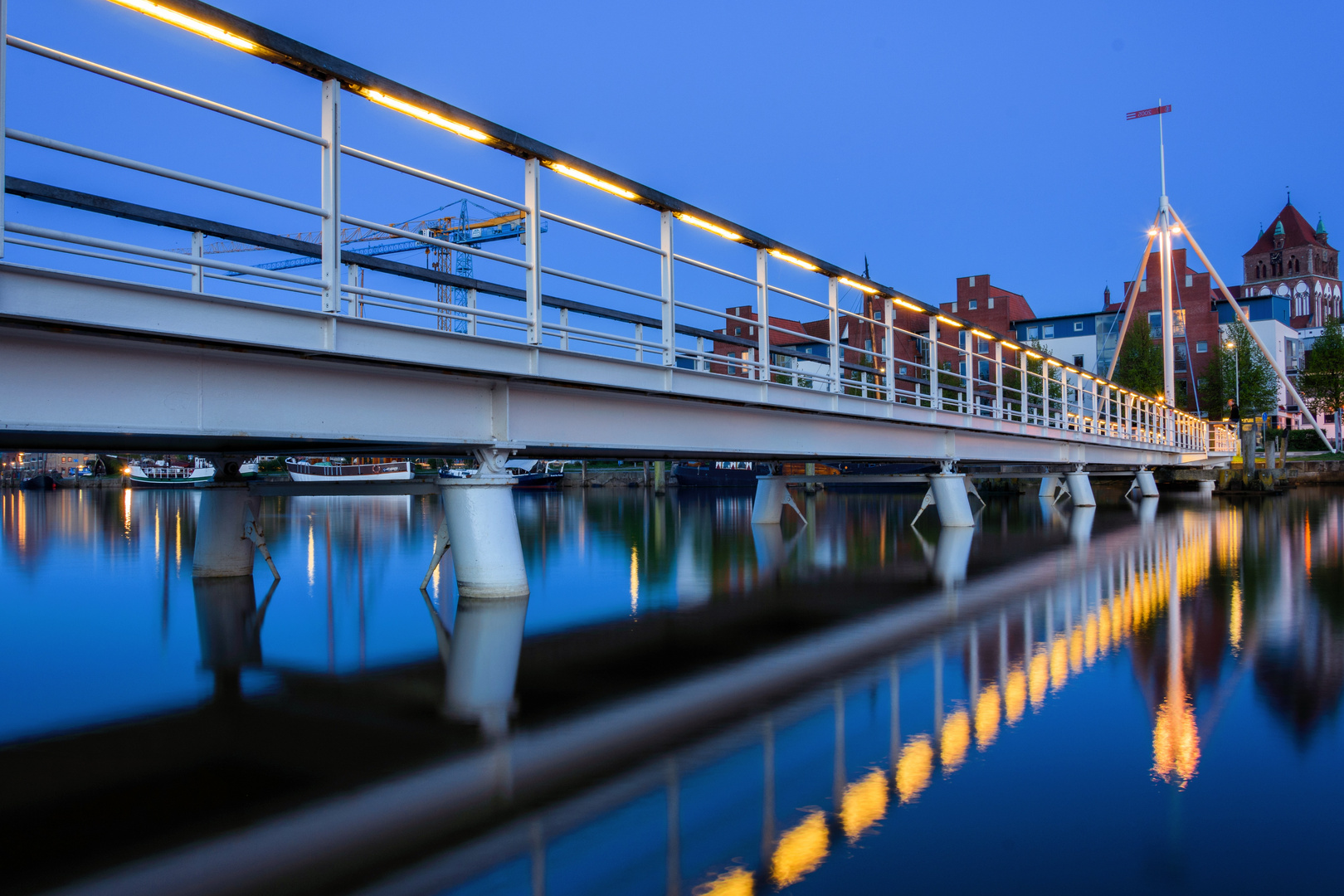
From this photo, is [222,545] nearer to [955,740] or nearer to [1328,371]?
[955,740]

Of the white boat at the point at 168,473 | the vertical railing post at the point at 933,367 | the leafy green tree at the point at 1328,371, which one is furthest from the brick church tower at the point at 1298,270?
the vertical railing post at the point at 933,367

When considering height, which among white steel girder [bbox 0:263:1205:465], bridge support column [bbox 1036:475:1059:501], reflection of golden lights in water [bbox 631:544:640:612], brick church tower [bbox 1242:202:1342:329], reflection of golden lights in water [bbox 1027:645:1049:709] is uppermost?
brick church tower [bbox 1242:202:1342:329]

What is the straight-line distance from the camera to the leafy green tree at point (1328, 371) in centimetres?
6862

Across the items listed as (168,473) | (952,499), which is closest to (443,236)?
(168,473)

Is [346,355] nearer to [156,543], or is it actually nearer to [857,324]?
[156,543]

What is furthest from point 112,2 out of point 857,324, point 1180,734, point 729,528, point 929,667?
point 857,324

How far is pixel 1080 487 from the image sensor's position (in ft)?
85.7

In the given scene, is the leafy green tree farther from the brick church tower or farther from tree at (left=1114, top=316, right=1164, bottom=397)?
the brick church tower

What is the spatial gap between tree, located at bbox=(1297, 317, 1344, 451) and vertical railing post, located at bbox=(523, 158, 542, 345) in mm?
78823

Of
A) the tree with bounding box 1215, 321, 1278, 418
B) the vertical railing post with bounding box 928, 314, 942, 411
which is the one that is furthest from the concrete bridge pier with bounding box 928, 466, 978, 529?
the tree with bounding box 1215, 321, 1278, 418

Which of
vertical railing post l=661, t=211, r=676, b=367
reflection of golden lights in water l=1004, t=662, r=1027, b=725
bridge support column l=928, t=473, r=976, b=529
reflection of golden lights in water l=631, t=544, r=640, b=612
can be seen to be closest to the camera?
reflection of golden lights in water l=1004, t=662, r=1027, b=725

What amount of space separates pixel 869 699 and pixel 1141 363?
257ft

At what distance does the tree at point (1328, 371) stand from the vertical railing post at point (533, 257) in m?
78.8

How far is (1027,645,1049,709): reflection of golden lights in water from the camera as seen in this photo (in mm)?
5043
